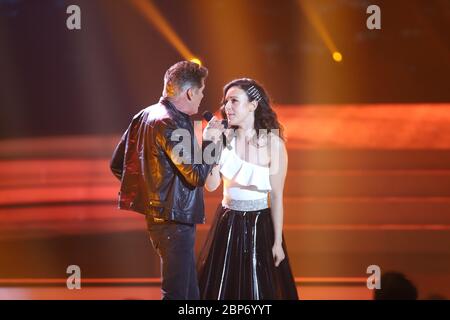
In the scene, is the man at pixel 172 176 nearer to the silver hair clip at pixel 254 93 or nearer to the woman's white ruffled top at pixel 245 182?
the woman's white ruffled top at pixel 245 182

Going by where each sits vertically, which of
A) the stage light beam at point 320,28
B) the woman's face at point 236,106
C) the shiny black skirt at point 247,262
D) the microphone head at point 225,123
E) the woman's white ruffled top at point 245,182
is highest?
the stage light beam at point 320,28

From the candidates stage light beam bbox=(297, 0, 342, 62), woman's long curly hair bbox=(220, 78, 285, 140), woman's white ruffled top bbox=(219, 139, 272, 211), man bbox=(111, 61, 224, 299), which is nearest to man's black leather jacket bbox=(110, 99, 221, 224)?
man bbox=(111, 61, 224, 299)

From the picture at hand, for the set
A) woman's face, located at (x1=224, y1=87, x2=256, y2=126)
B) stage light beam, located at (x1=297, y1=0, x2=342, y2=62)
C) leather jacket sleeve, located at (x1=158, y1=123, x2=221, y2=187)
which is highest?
stage light beam, located at (x1=297, y1=0, x2=342, y2=62)

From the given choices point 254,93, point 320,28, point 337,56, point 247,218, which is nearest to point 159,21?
point 320,28

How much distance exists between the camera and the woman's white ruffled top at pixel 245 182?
339 cm

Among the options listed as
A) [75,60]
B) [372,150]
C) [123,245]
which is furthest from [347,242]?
[75,60]

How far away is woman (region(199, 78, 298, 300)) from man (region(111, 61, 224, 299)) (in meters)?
0.13

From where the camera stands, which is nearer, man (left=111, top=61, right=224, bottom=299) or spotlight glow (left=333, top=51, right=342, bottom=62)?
man (left=111, top=61, right=224, bottom=299)

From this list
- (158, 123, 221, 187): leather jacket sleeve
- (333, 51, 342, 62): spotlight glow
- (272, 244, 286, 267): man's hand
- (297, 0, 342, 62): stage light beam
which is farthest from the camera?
(333, 51, 342, 62): spotlight glow

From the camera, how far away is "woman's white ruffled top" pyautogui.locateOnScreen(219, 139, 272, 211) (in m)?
3.39

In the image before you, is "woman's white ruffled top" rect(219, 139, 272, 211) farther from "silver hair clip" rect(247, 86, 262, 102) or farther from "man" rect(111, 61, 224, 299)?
"silver hair clip" rect(247, 86, 262, 102)

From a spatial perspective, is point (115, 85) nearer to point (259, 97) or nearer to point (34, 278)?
point (34, 278)

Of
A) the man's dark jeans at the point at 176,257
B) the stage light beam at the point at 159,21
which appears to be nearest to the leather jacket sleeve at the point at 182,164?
the man's dark jeans at the point at 176,257

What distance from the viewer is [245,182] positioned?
3.39m
